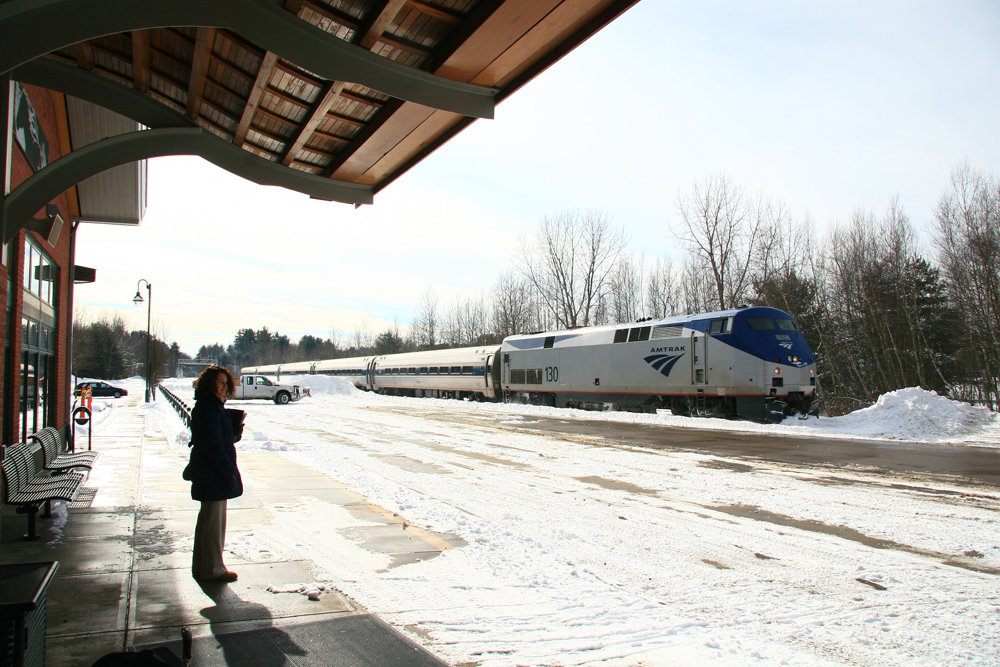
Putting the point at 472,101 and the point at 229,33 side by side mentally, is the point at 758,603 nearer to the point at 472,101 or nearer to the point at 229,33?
the point at 472,101

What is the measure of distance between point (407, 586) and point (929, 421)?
1721 cm

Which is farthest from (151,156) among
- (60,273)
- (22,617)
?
(60,273)

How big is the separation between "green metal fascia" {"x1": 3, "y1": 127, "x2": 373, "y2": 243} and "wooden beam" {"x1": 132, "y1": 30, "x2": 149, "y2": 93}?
0.57 m

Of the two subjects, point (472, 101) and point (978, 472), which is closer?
point (472, 101)

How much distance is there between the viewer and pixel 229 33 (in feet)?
18.0

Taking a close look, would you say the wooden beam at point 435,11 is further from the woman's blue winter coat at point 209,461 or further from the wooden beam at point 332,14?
the woman's blue winter coat at point 209,461

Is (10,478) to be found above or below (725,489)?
above

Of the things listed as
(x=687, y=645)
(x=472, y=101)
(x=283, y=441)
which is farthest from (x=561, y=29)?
(x=283, y=441)

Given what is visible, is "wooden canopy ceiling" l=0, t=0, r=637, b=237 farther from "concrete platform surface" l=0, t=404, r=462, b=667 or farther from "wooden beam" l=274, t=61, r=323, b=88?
"concrete platform surface" l=0, t=404, r=462, b=667

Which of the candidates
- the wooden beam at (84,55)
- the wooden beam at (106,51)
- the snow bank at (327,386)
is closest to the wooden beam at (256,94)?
the wooden beam at (106,51)

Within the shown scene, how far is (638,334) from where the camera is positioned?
978 inches

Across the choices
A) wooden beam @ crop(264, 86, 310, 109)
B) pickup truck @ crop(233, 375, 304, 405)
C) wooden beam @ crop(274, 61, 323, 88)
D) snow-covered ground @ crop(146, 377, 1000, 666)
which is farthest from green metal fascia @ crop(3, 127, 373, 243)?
pickup truck @ crop(233, 375, 304, 405)

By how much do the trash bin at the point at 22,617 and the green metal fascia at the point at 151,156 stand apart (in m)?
3.36

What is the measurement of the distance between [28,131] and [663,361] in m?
20.1
